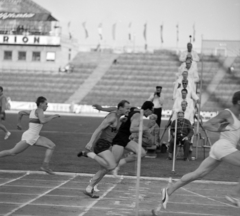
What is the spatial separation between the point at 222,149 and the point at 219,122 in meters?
0.40

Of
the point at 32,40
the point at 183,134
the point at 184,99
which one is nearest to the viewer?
the point at 183,134

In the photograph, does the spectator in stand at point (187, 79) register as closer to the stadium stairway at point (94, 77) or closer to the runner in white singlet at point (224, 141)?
the runner in white singlet at point (224, 141)

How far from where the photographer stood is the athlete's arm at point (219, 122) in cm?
776

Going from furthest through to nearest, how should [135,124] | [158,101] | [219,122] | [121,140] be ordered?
[158,101] < [121,140] < [135,124] < [219,122]

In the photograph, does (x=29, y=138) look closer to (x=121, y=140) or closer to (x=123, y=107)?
(x=121, y=140)

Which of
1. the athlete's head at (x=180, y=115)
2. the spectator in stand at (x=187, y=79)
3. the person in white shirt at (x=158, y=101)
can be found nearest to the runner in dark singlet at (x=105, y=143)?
the athlete's head at (x=180, y=115)

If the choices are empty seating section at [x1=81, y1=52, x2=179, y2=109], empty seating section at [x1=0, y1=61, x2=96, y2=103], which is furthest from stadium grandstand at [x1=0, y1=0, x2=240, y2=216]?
empty seating section at [x1=0, y1=61, x2=96, y2=103]

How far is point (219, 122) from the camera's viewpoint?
25.6 feet

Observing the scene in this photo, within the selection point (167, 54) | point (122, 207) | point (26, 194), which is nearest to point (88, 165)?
point (26, 194)

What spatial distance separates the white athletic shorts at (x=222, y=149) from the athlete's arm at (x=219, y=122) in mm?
223

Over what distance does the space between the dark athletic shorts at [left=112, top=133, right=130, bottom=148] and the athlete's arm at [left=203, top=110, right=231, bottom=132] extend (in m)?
2.65

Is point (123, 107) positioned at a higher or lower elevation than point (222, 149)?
higher

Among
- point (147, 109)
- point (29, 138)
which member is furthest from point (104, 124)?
point (29, 138)

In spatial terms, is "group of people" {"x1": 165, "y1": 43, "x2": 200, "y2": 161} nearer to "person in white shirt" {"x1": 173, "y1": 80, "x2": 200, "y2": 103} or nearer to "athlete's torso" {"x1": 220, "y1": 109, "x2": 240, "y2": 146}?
"person in white shirt" {"x1": 173, "y1": 80, "x2": 200, "y2": 103}
